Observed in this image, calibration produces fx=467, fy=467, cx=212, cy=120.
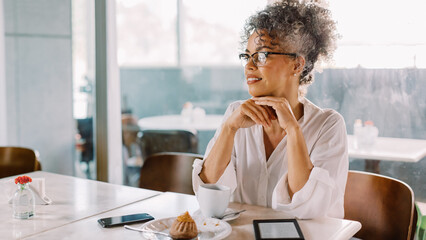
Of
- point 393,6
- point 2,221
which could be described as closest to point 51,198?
point 2,221

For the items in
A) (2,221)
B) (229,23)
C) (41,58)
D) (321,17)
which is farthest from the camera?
(41,58)

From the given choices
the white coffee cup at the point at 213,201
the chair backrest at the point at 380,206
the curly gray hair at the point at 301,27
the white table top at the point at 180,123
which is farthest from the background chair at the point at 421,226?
the white table top at the point at 180,123

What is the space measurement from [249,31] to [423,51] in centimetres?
108

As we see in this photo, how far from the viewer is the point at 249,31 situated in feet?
6.75

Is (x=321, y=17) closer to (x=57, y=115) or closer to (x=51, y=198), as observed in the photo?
(x=51, y=198)

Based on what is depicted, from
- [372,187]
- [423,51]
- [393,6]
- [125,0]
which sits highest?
[125,0]

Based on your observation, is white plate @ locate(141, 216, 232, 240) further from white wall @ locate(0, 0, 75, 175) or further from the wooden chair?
white wall @ locate(0, 0, 75, 175)

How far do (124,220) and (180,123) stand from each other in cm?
213

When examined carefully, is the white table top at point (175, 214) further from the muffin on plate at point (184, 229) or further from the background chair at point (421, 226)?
the background chair at point (421, 226)

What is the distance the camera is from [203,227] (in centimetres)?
144

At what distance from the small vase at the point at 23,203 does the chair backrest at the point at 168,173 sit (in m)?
0.90

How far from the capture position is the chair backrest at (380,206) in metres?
1.82

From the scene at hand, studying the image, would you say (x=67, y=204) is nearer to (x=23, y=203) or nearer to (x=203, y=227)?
(x=23, y=203)

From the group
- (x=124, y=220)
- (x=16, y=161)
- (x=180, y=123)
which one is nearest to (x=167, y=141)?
(x=180, y=123)
